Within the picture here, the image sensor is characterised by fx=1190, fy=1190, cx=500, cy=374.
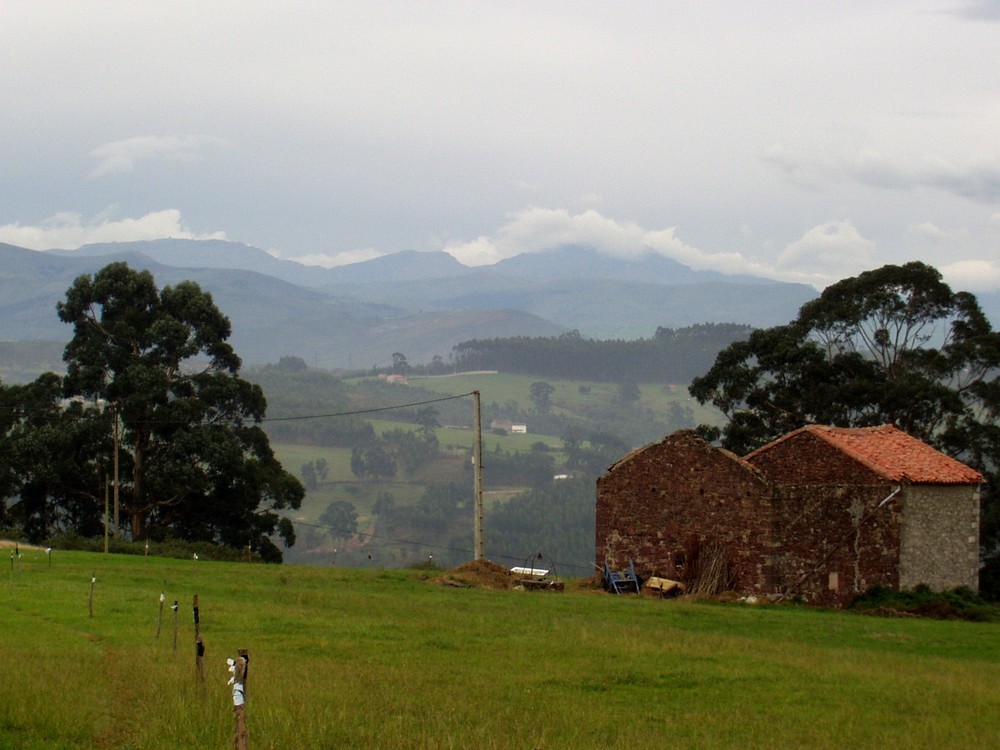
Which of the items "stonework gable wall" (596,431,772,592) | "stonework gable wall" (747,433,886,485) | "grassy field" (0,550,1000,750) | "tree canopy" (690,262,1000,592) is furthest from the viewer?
"tree canopy" (690,262,1000,592)

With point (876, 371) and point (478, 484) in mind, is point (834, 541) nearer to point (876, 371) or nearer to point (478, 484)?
point (478, 484)

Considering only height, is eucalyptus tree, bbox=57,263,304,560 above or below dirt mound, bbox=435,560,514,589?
above

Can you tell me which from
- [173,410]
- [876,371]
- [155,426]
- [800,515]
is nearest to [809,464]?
[800,515]

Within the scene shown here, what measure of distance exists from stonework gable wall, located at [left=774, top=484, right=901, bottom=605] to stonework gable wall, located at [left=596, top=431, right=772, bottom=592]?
76 cm

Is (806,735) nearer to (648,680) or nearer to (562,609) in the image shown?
(648,680)

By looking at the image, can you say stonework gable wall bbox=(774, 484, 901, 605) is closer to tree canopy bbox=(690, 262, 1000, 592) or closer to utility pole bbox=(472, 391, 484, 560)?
utility pole bbox=(472, 391, 484, 560)

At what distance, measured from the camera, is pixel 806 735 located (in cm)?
1775

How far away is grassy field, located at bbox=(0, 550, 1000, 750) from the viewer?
15875 mm

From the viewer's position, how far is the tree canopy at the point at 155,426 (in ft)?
192

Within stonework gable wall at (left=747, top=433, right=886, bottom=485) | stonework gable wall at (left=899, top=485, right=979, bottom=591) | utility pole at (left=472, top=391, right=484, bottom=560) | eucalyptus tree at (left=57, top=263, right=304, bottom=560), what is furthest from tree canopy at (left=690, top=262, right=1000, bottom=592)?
eucalyptus tree at (left=57, top=263, right=304, bottom=560)

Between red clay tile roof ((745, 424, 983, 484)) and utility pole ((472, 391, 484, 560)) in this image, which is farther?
utility pole ((472, 391, 484, 560))

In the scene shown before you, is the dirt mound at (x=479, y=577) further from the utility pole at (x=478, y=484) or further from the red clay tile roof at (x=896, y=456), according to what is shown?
the red clay tile roof at (x=896, y=456)

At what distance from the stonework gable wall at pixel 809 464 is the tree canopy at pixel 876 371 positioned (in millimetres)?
17401

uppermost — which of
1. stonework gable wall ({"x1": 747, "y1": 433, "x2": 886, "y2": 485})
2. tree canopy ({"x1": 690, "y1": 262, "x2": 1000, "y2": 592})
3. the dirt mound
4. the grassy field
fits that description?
tree canopy ({"x1": 690, "y1": 262, "x2": 1000, "y2": 592})
